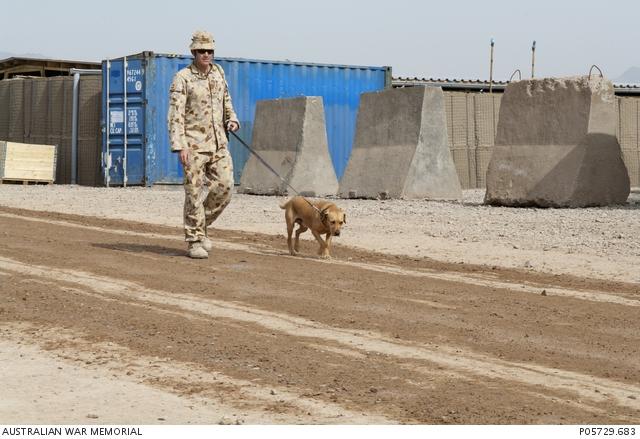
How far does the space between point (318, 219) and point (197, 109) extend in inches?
66.1

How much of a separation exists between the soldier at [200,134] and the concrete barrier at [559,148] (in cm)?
855

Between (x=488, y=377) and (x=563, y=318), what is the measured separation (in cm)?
230

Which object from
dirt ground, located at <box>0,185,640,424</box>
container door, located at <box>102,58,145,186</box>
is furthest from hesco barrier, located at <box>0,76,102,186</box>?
dirt ground, located at <box>0,185,640,424</box>

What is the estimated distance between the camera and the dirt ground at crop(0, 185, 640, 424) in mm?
5664

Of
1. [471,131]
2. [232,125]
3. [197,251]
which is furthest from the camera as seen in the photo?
[471,131]

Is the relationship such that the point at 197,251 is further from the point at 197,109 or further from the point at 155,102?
the point at 155,102

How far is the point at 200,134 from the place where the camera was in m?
12.0

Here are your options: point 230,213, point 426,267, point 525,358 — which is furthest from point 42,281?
point 230,213

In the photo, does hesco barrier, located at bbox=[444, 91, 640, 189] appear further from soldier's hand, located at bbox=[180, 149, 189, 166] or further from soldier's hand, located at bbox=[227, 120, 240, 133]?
soldier's hand, located at bbox=[180, 149, 189, 166]

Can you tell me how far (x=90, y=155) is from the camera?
30.7 m

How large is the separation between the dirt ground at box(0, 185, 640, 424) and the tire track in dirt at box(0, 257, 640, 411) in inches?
0.7

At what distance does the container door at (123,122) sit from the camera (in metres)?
28.8

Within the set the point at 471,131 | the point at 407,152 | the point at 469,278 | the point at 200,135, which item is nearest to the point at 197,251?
the point at 200,135

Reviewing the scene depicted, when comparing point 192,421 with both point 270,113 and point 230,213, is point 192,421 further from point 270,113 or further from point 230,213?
point 270,113
